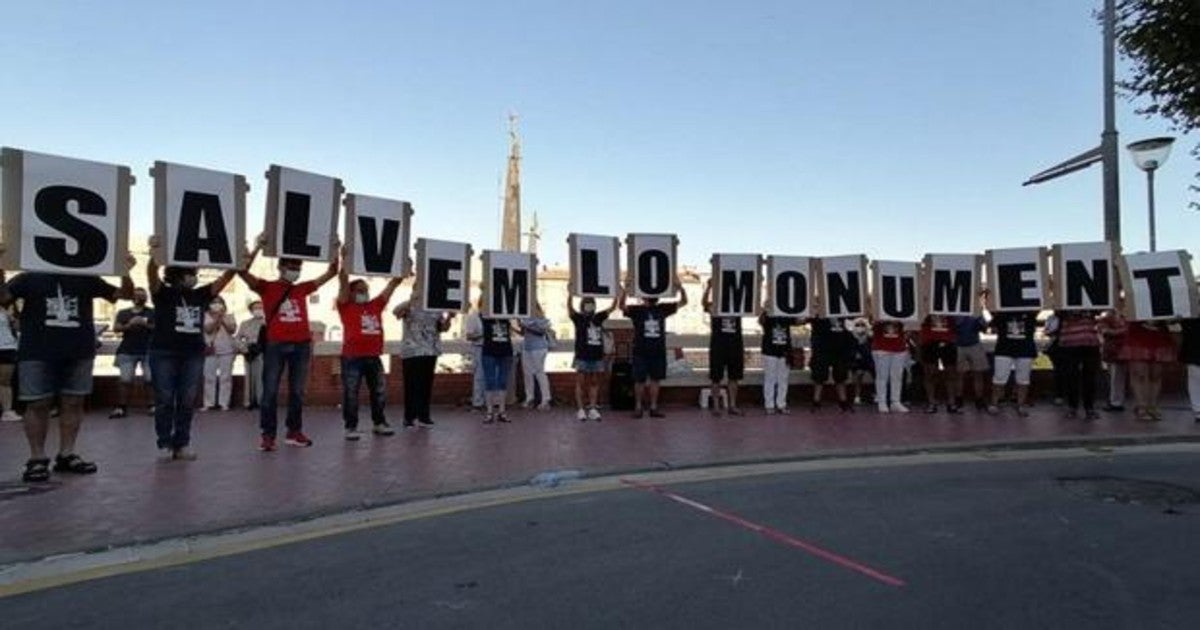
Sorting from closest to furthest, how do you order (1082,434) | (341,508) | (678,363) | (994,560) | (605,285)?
(994,560) < (341,508) < (1082,434) < (605,285) < (678,363)

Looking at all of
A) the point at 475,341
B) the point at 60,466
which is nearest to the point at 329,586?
the point at 60,466

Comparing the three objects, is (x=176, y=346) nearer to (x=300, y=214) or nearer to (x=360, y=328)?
(x=300, y=214)

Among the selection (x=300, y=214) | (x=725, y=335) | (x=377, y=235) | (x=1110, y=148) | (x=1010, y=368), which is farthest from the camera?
(x=1110, y=148)

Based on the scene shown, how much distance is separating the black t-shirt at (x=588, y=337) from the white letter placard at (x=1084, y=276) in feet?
22.2

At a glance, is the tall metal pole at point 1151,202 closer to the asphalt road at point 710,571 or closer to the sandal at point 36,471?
the asphalt road at point 710,571

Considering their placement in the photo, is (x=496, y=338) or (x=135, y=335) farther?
(x=135, y=335)

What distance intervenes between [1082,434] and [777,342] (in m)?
4.41

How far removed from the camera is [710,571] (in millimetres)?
5250

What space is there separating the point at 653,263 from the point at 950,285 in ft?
15.3

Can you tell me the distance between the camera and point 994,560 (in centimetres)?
555

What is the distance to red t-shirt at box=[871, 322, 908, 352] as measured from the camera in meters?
14.4

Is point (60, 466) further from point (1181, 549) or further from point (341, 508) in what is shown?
point (1181, 549)

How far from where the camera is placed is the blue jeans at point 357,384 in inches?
415

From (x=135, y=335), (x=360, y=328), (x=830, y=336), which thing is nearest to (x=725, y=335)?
(x=830, y=336)
